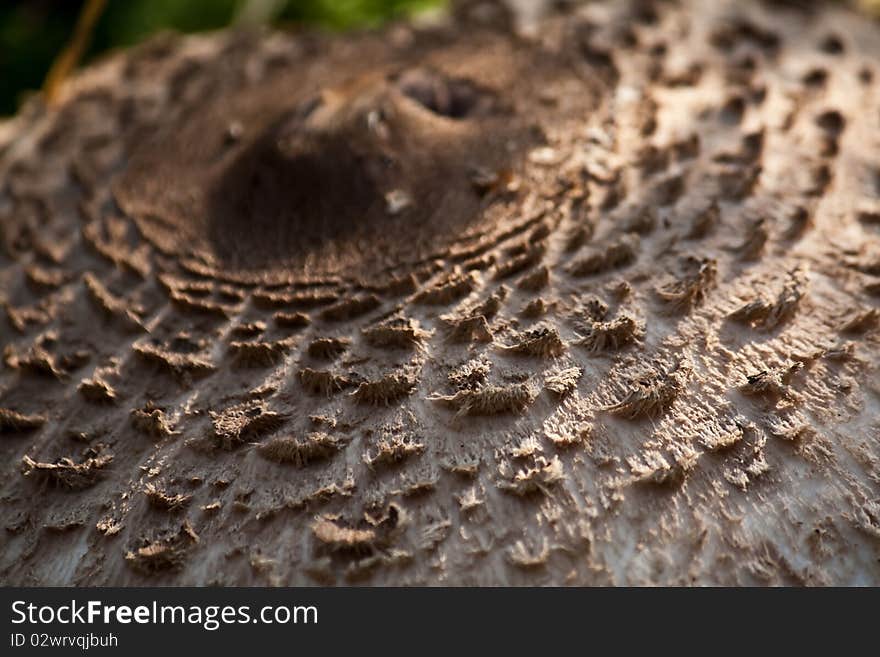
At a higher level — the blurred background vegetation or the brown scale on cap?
the blurred background vegetation

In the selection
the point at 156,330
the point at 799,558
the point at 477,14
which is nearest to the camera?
the point at 799,558

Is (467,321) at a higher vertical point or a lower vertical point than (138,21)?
lower

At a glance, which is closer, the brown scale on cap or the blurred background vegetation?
the brown scale on cap

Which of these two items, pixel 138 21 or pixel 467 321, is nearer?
pixel 467 321

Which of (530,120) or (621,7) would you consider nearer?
(530,120)

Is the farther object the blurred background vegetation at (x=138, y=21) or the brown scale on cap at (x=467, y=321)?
the blurred background vegetation at (x=138, y=21)

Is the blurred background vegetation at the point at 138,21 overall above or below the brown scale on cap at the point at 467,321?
above
